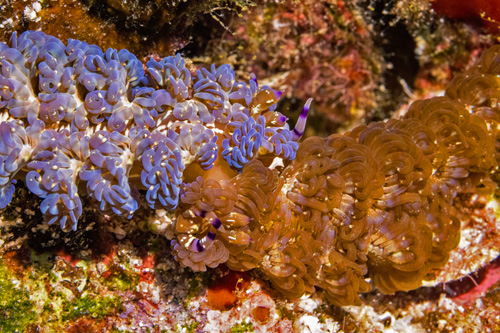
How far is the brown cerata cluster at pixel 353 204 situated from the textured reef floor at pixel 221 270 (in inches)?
14.6

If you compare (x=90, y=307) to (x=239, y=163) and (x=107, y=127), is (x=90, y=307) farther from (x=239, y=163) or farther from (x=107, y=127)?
(x=239, y=163)

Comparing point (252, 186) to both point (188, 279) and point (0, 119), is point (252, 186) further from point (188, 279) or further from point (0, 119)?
point (0, 119)

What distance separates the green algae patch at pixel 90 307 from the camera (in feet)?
10.2

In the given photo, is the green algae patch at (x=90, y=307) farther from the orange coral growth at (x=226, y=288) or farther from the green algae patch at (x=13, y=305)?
the orange coral growth at (x=226, y=288)

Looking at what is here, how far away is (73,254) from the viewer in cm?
323

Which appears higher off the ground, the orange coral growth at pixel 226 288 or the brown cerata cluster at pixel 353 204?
the brown cerata cluster at pixel 353 204

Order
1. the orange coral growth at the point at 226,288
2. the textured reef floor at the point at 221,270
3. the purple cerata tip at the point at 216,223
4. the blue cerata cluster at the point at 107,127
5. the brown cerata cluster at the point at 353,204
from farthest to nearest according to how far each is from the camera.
Answer: the orange coral growth at the point at 226,288
the textured reef floor at the point at 221,270
the brown cerata cluster at the point at 353,204
the purple cerata tip at the point at 216,223
the blue cerata cluster at the point at 107,127

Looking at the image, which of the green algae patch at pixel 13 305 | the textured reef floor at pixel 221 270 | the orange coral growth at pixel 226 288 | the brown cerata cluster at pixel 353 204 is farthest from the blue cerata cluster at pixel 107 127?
the orange coral growth at pixel 226 288

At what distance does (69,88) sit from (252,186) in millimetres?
1453

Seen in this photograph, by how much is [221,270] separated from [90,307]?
3.63 ft

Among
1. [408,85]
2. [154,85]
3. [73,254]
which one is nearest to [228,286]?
[73,254]

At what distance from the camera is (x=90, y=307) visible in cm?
314

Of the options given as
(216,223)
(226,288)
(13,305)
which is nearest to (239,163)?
(216,223)

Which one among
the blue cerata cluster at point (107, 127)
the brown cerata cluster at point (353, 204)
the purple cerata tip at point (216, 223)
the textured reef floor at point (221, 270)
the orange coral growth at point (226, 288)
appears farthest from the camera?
the orange coral growth at point (226, 288)
